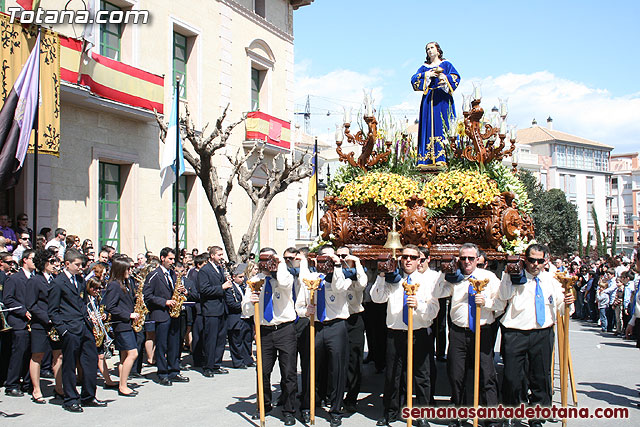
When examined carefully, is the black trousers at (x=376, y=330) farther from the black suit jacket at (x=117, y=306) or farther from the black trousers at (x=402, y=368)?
the black suit jacket at (x=117, y=306)

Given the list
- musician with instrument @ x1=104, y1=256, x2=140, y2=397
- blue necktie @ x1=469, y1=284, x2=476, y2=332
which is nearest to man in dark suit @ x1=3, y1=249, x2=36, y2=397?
musician with instrument @ x1=104, y1=256, x2=140, y2=397

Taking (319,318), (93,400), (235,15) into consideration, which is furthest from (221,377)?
(235,15)

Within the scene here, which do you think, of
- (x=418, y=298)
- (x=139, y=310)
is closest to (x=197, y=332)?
(x=139, y=310)

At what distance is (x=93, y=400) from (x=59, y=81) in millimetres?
7645

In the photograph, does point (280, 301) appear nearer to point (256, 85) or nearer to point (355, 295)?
point (355, 295)

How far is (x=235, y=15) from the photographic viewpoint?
810 inches

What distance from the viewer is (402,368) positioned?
687 cm

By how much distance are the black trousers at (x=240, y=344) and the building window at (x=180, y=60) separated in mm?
9562

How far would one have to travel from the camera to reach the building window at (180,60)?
18219 millimetres

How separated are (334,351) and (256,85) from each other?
16721mm

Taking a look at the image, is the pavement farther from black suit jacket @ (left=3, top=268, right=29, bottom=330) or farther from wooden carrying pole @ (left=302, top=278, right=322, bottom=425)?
black suit jacket @ (left=3, top=268, right=29, bottom=330)

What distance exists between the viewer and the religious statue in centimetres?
909

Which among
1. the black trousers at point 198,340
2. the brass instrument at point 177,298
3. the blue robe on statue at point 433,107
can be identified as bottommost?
the black trousers at point 198,340

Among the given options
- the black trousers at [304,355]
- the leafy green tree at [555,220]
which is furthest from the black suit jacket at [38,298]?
the leafy green tree at [555,220]
